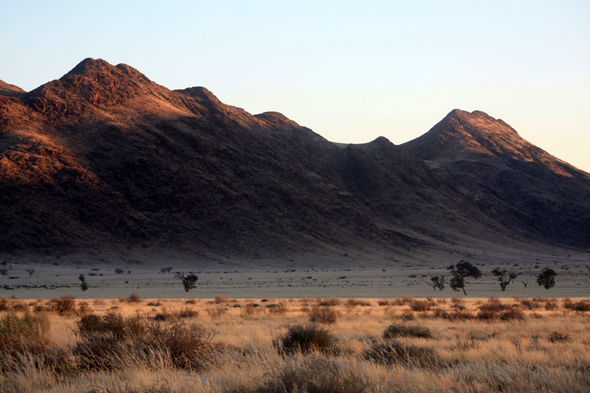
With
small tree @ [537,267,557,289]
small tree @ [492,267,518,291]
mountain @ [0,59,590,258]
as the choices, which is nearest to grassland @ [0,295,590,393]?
small tree @ [492,267,518,291]

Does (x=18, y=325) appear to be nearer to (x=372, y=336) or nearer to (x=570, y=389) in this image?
(x=372, y=336)

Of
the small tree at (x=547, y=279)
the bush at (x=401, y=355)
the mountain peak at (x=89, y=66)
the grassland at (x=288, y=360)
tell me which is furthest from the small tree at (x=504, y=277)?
the mountain peak at (x=89, y=66)

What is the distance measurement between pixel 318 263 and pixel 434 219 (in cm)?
4322

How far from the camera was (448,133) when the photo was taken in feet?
579

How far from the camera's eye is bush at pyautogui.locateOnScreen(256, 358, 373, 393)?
525cm

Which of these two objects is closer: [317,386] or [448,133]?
[317,386]

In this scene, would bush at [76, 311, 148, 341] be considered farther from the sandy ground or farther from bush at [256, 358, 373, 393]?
the sandy ground

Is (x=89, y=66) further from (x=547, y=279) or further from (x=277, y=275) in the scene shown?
(x=547, y=279)

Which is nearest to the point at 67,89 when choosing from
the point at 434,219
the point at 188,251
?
the point at 188,251

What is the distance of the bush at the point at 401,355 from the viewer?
8484 mm

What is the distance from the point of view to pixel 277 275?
67000mm

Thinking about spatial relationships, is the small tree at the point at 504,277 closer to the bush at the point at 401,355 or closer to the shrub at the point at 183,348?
the bush at the point at 401,355

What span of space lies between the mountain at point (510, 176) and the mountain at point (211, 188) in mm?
607

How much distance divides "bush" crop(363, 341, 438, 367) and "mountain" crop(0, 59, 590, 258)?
2888 inches
